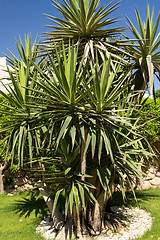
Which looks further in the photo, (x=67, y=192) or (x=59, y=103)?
(x=67, y=192)

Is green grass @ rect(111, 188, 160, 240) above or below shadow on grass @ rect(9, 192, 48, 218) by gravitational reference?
above

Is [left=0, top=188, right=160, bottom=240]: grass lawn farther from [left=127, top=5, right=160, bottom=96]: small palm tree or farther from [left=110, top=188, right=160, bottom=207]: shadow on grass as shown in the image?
[left=127, top=5, right=160, bottom=96]: small palm tree

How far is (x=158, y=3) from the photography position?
3971 mm

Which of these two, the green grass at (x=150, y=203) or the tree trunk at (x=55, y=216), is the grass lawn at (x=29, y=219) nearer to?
the green grass at (x=150, y=203)

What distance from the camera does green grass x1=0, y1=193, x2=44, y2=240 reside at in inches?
175

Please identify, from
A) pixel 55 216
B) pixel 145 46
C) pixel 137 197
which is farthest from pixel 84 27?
pixel 137 197

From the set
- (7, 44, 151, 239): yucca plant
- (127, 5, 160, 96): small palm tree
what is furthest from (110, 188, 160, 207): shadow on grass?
(127, 5, 160, 96): small palm tree

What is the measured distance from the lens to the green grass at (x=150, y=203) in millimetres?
4268

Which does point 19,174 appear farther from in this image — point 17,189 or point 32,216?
point 32,216

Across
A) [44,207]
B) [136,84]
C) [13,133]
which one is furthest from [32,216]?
[136,84]

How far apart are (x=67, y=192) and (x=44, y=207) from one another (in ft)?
9.26

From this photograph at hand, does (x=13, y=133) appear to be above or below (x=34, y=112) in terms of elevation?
below

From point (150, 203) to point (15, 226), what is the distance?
156 inches

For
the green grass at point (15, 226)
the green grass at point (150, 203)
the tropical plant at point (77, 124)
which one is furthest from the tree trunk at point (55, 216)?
the green grass at point (150, 203)
